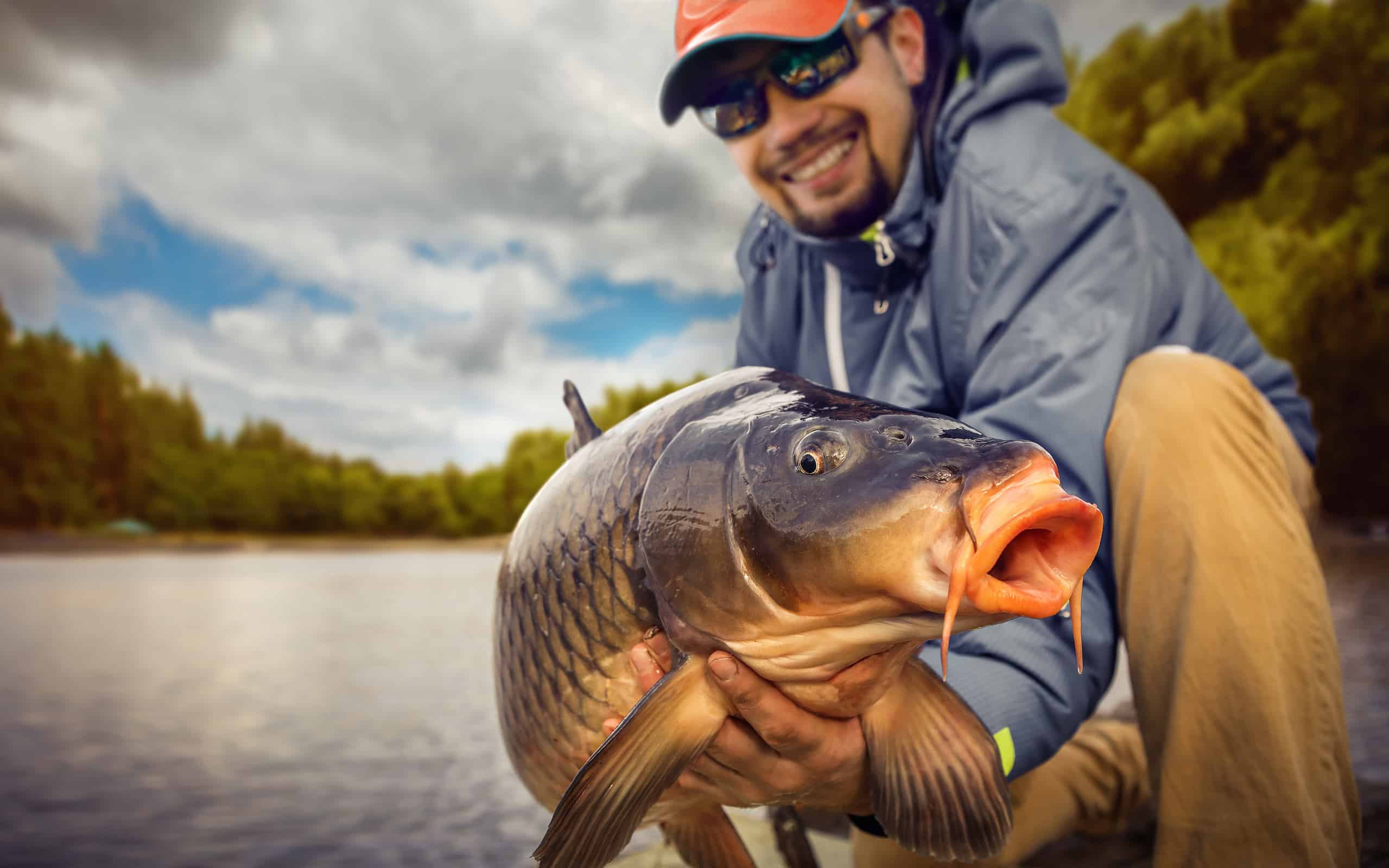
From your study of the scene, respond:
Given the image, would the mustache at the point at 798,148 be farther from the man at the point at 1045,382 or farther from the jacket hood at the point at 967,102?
the jacket hood at the point at 967,102

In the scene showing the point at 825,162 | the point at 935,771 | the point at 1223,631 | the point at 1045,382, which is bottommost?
the point at 935,771

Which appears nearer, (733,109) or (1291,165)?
(733,109)

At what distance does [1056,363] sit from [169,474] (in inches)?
1999

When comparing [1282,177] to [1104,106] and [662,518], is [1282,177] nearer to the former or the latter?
[1104,106]

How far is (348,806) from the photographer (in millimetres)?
2881

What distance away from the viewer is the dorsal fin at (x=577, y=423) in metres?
1.29

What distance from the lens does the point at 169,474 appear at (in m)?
44.4

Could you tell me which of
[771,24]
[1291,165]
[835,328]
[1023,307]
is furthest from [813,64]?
[1291,165]

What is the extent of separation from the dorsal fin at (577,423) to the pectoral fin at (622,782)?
18.4 inches

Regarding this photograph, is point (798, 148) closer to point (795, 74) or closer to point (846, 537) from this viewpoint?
point (795, 74)

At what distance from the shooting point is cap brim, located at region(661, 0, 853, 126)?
164 centimetres

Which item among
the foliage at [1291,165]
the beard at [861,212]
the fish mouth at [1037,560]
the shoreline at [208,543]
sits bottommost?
the shoreline at [208,543]

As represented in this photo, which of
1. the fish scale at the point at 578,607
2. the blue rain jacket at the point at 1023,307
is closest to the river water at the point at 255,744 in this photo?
the fish scale at the point at 578,607

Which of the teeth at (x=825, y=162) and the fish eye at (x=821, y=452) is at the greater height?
the teeth at (x=825, y=162)
